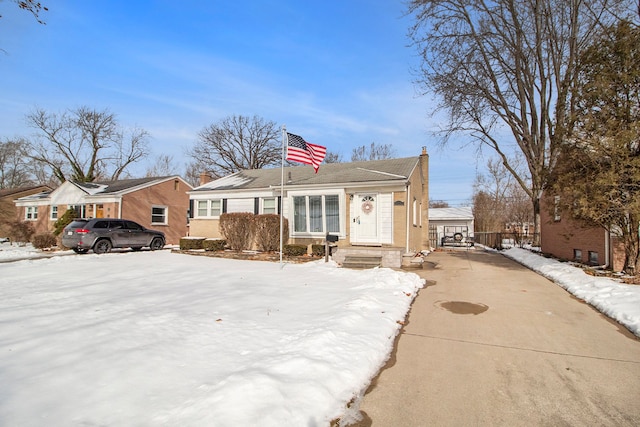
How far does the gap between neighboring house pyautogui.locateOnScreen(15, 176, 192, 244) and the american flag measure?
16400mm

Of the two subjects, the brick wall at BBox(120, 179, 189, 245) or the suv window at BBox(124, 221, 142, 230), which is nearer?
the suv window at BBox(124, 221, 142, 230)

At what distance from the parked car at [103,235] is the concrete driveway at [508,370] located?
1464 centimetres

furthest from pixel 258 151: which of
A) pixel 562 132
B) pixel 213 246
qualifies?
pixel 562 132

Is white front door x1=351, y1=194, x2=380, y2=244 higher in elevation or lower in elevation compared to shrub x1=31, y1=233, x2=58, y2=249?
higher

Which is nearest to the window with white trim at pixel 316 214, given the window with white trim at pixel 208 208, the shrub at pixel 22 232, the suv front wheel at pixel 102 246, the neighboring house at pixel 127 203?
the window with white trim at pixel 208 208

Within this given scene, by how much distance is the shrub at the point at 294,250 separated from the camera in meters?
13.8

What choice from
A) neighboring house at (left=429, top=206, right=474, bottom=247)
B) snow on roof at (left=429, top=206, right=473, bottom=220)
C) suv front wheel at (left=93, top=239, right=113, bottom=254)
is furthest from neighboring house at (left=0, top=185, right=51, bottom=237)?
snow on roof at (left=429, top=206, right=473, bottom=220)

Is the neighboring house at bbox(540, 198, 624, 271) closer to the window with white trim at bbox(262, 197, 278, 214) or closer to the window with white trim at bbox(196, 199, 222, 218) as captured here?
the window with white trim at bbox(262, 197, 278, 214)

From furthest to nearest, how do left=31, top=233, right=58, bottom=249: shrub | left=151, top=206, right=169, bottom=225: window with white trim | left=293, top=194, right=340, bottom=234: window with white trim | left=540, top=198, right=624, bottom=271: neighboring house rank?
left=151, top=206, right=169, bottom=225: window with white trim
left=31, top=233, right=58, bottom=249: shrub
left=293, top=194, right=340, bottom=234: window with white trim
left=540, top=198, right=624, bottom=271: neighboring house

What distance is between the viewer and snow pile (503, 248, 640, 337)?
225 inches

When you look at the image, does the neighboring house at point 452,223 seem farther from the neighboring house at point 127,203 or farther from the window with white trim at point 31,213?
the window with white trim at point 31,213

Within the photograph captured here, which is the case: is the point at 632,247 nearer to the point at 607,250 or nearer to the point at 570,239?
the point at 607,250

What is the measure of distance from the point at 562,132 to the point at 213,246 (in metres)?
13.8

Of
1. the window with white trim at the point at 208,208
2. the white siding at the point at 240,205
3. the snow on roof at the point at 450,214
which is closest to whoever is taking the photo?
the white siding at the point at 240,205
